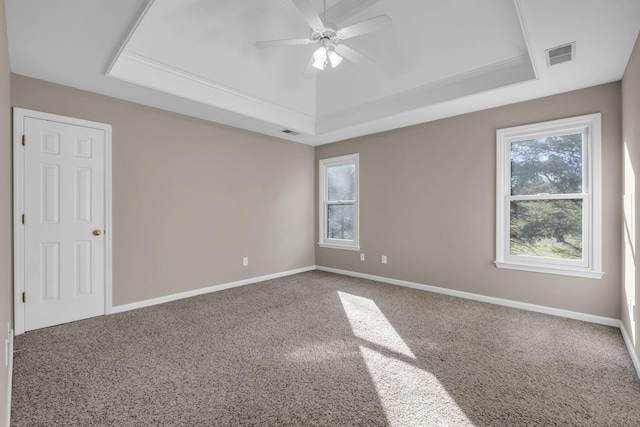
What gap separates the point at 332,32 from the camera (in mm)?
2568

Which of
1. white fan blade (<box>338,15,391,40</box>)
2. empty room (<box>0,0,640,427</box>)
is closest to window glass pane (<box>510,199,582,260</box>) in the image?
empty room (<box>0,0,640,427</box>)

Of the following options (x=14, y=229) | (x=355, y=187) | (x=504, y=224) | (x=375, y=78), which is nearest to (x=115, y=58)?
(x=14, y=229)

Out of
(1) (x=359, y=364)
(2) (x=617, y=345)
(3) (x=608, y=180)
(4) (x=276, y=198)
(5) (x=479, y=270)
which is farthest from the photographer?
(4) (x=276, y=198)

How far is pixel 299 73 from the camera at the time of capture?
4047 mm

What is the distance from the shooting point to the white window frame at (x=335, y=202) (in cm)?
518

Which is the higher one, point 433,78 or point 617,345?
point 433,78

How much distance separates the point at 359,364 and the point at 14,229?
3.34 metres

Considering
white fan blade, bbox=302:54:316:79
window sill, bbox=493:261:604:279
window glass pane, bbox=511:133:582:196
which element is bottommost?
window sill, bbox=493:261:604:279

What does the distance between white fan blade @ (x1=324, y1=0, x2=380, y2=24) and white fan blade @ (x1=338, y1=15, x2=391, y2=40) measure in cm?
71

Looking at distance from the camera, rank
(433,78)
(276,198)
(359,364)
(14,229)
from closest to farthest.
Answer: (359,364)
(14,229)
(433,78)
(276,198)

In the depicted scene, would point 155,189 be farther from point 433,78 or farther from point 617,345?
point 617,345

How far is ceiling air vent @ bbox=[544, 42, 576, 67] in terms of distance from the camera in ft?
8.06

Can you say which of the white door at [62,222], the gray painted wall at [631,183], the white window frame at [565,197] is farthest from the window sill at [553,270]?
the white door at [62,222]

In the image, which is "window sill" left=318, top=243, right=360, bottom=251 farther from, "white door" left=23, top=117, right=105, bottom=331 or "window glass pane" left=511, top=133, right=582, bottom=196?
"white door" left=23, top=117, right=105, bottom=331
